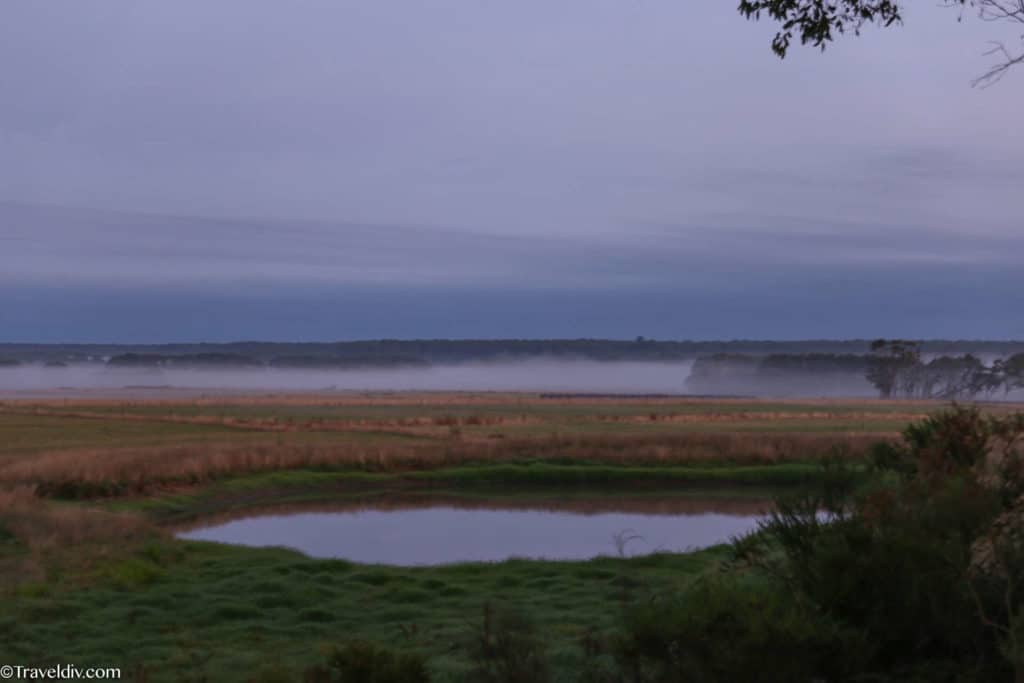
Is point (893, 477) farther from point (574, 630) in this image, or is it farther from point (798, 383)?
point (798, 383)

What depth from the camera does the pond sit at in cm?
2069

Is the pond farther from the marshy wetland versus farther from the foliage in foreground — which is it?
the foliage in foreground

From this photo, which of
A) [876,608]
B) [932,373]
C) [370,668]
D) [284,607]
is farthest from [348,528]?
[932,373]

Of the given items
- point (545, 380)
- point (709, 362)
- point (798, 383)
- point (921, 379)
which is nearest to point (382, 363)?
point (545, 380)

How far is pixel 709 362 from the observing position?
162250 millimetres

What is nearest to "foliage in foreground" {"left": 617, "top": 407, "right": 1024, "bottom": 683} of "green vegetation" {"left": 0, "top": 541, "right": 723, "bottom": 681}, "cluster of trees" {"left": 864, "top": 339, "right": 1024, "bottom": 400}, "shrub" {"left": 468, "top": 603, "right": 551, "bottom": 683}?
"shrub" {"left": 468, "top": 603, "right": 551, "bottom": 683}

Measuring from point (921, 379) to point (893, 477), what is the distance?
108186 millimetres

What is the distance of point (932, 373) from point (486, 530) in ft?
314

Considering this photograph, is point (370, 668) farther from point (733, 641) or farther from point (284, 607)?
point (284, 607)

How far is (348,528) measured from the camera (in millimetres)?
24031

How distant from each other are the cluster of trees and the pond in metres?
83.9

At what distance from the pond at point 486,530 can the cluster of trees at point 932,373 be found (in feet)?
275

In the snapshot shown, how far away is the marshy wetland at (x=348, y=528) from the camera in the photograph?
11641 millimetres

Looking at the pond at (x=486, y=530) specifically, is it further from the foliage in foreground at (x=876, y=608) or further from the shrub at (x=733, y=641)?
the shrub at (x=733, y=641)
